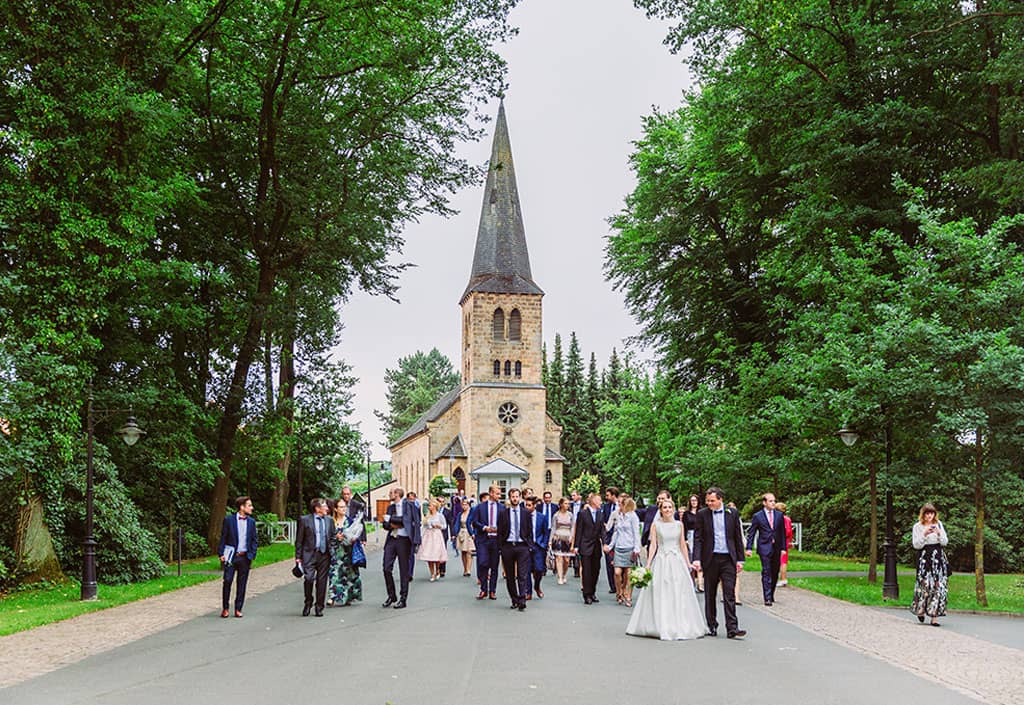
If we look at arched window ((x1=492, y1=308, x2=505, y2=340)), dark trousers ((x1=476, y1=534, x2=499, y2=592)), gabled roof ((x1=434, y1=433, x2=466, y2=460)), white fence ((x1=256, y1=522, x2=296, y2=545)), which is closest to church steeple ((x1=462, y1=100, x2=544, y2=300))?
arched window ((x1=492, y1=308, x2=505, y2=340))

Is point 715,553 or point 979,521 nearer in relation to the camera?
point 715,553

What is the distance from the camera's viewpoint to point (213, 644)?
11633 mm

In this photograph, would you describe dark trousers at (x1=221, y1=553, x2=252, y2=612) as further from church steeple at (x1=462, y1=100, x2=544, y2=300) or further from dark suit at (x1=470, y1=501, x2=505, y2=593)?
church steeple at (x1=462, y1=100, x2=544, y2=300)

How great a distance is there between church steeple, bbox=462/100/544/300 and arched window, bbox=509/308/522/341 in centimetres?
171

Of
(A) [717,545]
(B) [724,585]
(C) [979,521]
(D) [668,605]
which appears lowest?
(D) [668,605]

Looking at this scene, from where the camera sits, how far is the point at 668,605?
40.3 ft

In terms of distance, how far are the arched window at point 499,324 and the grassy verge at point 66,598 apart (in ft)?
159

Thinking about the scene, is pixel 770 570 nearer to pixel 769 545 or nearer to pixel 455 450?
pixel 769 545

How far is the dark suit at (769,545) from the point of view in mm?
16953

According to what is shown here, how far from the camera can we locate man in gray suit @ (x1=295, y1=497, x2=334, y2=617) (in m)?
15.0

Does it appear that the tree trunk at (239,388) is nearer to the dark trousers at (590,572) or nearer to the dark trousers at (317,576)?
the dark trousers at (317,576)

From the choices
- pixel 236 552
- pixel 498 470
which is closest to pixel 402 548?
pixel 236 552

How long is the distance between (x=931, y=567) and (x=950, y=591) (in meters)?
6.77

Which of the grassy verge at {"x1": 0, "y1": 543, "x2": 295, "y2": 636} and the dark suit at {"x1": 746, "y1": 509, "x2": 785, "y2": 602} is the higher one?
the dark suit at {"x1": 746, "y1": 509, "x2": 785, "y2": 602}
